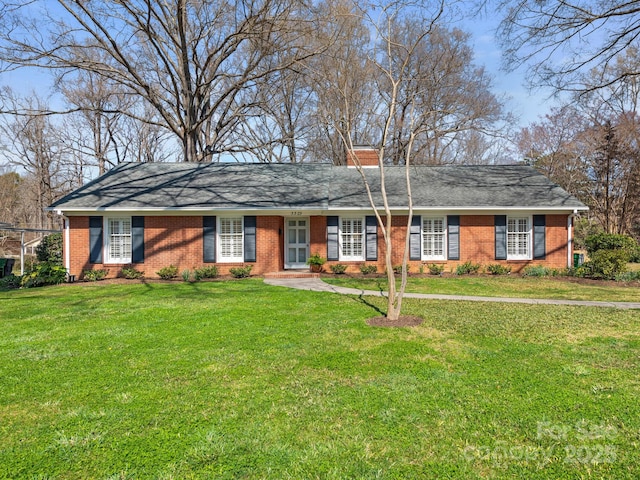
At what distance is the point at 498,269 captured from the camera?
13.8m

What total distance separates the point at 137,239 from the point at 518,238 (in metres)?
14.4

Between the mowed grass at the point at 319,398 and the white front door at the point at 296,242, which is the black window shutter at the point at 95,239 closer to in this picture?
the white front door at the point at 296,242

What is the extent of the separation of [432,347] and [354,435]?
2.63 metres

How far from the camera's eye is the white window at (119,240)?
13.9 metres

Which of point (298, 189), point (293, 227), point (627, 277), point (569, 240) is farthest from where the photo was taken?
point (298, 189)

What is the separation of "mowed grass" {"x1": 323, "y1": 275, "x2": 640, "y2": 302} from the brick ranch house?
1428 millimetres

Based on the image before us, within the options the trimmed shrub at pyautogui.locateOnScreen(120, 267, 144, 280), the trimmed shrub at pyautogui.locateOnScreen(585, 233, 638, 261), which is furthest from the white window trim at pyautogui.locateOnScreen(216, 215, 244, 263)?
the trimmed shrub at pyautogui.locateOnScreen(585, 233, 638, 261)

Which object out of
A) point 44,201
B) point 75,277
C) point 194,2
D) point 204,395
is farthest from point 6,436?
point 44,201

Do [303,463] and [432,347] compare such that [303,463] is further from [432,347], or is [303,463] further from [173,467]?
[432,347]

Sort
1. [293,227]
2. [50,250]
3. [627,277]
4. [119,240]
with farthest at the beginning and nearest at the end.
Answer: [50,250] < [293,227] < [119,240] < [627,277]

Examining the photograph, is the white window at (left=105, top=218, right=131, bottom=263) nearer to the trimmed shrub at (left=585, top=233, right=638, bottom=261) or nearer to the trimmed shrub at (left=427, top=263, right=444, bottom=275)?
the trimmed shrub at (left=427, top=263, right=444, bottom=275)

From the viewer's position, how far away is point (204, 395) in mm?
3822

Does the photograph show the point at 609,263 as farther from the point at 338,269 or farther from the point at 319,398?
the point at 319,398

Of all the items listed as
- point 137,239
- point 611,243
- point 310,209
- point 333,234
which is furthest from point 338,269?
point 611,243
